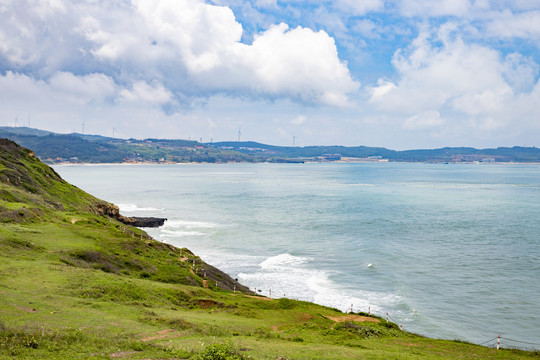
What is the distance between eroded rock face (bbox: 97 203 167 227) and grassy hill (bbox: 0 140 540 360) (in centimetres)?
2842

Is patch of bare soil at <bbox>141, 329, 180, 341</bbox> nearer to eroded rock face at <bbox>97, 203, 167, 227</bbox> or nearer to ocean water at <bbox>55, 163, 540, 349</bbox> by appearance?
ocean water at <bbox>55, 163, 540, 349</bbox>

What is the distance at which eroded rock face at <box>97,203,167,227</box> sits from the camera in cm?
7719

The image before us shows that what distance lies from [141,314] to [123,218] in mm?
60652

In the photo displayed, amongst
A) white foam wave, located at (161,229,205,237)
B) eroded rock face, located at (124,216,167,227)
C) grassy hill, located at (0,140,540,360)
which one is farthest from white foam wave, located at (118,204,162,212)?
grassy hill, located at (0,140,540,360)

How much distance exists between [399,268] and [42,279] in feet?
147

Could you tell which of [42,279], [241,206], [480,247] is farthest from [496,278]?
[241,206]

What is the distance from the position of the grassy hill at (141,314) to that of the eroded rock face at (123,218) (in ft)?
93.2

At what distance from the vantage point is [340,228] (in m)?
84.8

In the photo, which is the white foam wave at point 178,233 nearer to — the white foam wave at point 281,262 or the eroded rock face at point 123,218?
the eroded rock face at point 123,218

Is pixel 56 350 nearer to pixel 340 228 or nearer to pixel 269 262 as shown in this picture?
pixel 269 262

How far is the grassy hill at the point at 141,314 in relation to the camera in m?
18.6

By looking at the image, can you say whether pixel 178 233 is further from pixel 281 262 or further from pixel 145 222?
pixel 281 262

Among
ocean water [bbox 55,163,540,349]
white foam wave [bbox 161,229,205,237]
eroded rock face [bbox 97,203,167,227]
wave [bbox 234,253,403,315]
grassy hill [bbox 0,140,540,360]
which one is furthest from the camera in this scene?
white foam wave [bbox 161,229,205,237]

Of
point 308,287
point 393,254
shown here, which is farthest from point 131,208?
point 308,287
